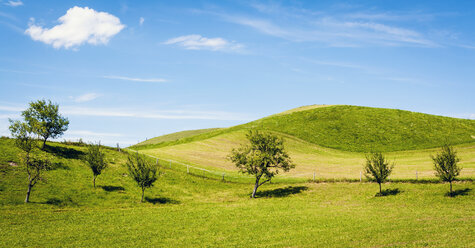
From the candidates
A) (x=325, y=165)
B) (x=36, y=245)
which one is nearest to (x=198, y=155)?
(x=325, y=165)

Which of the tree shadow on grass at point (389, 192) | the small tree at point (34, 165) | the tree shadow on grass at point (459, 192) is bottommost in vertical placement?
the tree shadow on grass at point (389, 192)

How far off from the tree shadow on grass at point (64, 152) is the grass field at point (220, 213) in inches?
95.8

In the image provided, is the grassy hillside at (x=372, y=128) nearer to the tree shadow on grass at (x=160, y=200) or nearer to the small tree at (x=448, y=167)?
the small tree at (x=448, y=167)

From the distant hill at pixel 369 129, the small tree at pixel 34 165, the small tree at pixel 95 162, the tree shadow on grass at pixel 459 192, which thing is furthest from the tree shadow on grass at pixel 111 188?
the distant hill at pixel 369 129

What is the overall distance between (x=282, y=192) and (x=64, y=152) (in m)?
44.9

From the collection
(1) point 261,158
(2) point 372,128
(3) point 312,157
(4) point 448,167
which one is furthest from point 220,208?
(2) point 372,128

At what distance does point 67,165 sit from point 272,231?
148 feet

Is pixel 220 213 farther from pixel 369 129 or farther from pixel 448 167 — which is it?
pixel 369 129

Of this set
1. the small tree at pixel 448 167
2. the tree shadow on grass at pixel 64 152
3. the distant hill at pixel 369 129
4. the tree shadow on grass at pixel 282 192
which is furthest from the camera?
the distant hill at pixel 369 129

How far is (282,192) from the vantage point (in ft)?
171

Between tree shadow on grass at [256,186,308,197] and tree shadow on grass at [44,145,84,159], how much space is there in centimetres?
3835

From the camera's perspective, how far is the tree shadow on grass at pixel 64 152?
204 feet

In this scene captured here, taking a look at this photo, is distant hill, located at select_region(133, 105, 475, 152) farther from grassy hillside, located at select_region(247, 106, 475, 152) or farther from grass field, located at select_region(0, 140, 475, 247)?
grass field, located at select_region(0, 140, 475, 247)

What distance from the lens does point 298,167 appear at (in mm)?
74500
